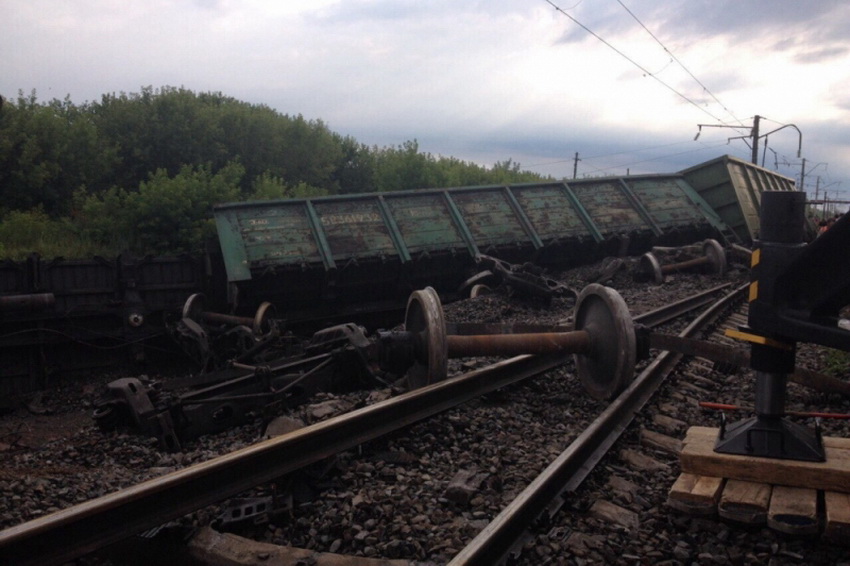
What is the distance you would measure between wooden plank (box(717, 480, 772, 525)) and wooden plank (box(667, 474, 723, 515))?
0.04 metres

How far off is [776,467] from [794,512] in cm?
30

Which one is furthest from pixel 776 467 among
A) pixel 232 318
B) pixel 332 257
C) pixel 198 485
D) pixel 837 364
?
pixel 332 257

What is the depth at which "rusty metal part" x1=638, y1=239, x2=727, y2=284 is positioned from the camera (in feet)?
39.7

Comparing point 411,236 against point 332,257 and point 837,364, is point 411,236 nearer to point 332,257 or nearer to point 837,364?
point 332,257

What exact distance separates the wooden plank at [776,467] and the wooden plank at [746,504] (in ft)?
0.27

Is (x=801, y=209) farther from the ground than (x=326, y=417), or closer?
farther from the ground

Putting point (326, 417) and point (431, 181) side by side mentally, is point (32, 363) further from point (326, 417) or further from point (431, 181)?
point (431, 181)

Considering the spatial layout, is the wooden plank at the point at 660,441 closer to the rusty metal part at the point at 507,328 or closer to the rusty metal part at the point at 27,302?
the rusty metal part at the point at 507,328

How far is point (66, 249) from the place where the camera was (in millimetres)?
14891

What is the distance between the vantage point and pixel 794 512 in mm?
2676

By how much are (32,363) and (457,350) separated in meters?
7.20

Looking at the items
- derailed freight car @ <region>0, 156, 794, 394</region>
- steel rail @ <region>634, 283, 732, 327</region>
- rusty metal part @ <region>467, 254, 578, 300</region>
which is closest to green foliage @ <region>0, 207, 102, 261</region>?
derailed freight car @ <region>0, 156, 794, 394</region>

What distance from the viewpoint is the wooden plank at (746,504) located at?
2762 millimetres

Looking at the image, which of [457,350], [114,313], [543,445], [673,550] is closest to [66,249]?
[114,313]
